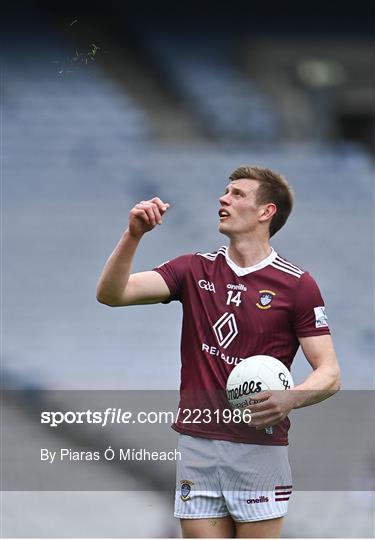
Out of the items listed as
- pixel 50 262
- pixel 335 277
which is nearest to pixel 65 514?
pixel 50 262

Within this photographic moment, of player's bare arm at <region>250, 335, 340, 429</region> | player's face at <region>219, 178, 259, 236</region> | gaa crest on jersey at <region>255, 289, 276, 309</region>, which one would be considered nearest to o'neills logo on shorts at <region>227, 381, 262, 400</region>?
player's bare arm at <region>250, 335, 340, 429</region>

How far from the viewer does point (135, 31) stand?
11.1 m

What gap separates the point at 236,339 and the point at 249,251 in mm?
342

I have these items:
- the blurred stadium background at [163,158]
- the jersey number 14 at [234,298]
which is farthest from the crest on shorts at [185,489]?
the blurred stadium background at [163,158]

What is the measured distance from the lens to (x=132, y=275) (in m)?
3.36

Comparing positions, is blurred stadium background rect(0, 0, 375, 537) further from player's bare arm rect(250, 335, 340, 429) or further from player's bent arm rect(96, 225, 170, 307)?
player's bare arm rect(250, 335, 340, 429)

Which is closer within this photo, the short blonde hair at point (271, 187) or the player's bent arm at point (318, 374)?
the player's bent arm at point (318, 374)

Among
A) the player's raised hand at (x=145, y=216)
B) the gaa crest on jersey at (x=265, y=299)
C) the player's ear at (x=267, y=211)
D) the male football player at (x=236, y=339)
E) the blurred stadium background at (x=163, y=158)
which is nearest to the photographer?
the player's raised hand at (x=145, y=216)

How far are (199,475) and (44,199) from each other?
21.8ft

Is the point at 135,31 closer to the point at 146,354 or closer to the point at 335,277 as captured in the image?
the point at 335,277

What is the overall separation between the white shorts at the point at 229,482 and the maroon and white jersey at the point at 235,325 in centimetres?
5

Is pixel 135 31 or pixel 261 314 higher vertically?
pixel 135 31

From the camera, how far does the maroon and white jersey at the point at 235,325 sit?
328cm

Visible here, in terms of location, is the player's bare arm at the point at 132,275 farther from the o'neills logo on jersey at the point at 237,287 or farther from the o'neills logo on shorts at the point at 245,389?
the o'neills logo on shorts at the point at 245,389
